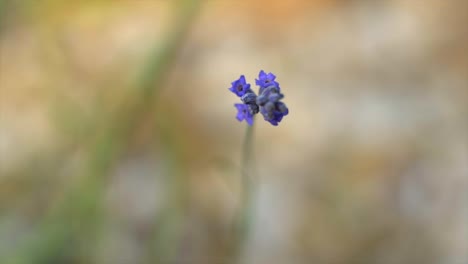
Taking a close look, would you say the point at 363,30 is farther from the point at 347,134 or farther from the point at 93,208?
the point at 93,208

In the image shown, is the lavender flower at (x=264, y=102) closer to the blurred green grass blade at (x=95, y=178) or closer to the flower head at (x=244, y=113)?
the flower head at (x=244, y=113)

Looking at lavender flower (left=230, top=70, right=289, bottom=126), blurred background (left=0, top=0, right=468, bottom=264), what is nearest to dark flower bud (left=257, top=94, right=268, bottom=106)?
lavender flower (left=230, top=70, right=289, bottom=126)

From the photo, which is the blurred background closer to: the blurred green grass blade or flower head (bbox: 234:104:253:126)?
the blurred green grass blade

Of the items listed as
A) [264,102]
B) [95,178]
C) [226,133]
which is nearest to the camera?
[264,102]

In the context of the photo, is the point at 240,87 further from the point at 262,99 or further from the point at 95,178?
the point at 95,178

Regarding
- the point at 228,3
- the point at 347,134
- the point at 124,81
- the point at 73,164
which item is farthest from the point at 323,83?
the point at 73,164

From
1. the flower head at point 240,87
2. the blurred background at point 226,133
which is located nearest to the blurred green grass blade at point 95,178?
the blurred background at point 226,133

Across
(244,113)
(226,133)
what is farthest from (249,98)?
(226,133)
